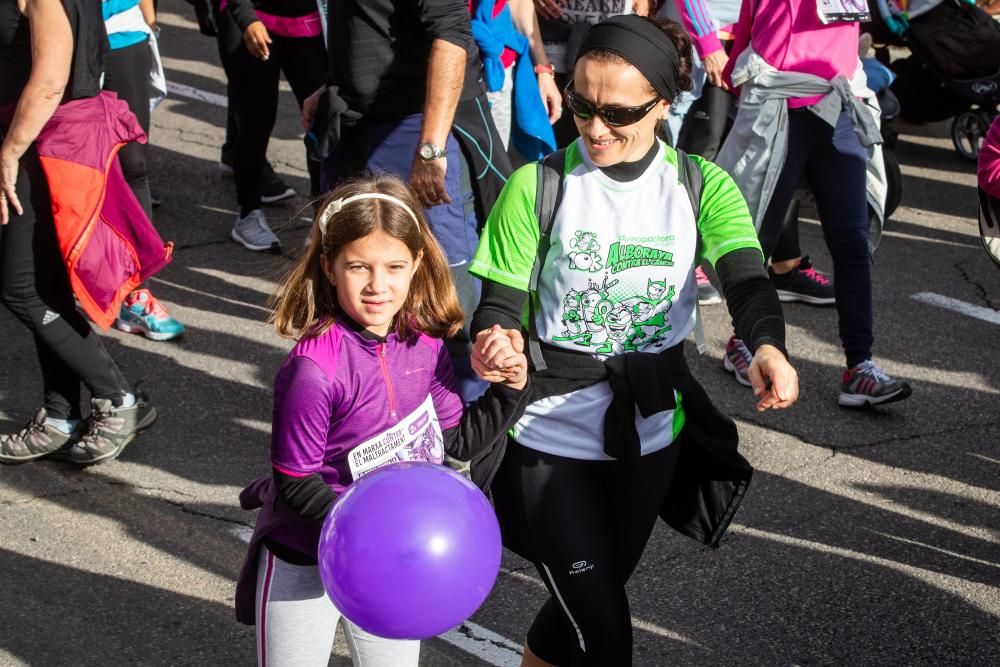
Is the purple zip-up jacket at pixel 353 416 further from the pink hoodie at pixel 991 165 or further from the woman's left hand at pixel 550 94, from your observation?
the woman's left hand at pixel 550 94

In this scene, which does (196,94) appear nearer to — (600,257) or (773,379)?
(600,257)

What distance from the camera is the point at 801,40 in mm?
4848

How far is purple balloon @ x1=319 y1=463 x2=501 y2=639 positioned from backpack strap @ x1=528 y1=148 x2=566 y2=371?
529 millimetres

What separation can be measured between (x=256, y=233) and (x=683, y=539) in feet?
11.1

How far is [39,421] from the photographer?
179 inches

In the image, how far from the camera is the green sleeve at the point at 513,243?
263cm

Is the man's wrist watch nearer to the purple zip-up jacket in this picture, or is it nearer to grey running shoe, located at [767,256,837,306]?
the purple zip-up jacket

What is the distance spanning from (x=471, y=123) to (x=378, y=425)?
1.87 meters

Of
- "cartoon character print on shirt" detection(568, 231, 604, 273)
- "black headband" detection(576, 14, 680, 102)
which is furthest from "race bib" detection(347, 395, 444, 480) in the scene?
"black headband" detection(576, 14, 680, 102)

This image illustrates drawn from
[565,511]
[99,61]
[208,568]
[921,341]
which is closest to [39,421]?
[208,568]

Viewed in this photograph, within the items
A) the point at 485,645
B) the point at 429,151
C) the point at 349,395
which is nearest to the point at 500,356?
the point at 349,395

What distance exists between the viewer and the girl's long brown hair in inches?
100

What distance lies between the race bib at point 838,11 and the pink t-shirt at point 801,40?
2 cm

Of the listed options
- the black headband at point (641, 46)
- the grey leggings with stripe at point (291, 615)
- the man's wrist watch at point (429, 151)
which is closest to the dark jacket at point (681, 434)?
the grey leggings with stripe at point (291, 615)
